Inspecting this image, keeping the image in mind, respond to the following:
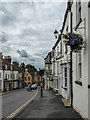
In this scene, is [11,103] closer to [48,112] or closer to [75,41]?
[48,112]

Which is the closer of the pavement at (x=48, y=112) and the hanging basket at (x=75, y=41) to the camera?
the hanging basket at (x=75, y=41)

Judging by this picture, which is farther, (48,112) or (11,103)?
(11,103)

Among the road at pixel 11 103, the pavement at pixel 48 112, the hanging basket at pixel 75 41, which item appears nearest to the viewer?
the hanging basket at pixel 75 41

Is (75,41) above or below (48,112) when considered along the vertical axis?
above

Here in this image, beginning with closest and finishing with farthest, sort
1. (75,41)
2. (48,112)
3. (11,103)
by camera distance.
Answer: (75,41) → (48,112) → (11,103)

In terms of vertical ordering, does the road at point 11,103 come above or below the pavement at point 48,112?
below

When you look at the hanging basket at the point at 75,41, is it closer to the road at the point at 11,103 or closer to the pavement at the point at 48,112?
the pavement at the point at 48,112

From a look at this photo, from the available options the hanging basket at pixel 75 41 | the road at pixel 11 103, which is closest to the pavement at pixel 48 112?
the road at pixel 11 103

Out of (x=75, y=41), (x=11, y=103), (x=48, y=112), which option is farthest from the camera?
(x=11, y=103)

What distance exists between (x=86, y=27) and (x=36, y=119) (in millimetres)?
4715

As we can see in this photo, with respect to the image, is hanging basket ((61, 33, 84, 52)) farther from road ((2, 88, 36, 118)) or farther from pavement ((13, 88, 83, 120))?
road ((2, 88, 36, 118))

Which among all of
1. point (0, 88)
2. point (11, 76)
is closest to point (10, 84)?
point (11, 76)

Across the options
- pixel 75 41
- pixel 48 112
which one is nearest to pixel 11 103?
pixel 48 112

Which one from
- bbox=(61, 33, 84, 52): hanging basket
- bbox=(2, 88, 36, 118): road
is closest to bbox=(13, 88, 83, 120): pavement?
bbox=(2, 88, 36, 118): road
